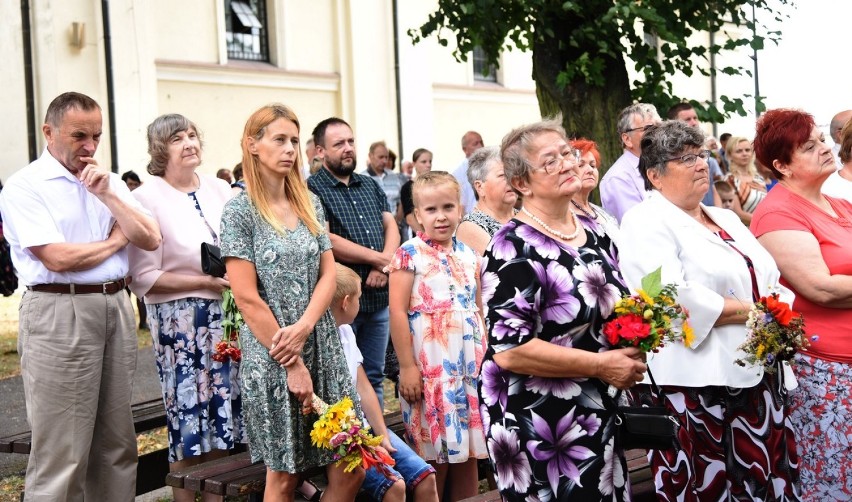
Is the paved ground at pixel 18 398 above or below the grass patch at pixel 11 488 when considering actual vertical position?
above

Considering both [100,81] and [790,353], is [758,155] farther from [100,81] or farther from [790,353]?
[100,81]

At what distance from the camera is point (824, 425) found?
484cm

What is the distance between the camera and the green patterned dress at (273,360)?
4.34 metres

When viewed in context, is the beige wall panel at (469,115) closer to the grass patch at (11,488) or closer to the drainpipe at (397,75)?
the drainpipe at (397,75)

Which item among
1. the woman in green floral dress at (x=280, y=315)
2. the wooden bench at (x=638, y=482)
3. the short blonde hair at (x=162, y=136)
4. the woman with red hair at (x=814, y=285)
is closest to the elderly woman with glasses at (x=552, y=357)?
the wooden bench at (x=638, y=482)

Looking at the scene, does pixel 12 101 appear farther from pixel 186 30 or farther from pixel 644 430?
pixel 644 430

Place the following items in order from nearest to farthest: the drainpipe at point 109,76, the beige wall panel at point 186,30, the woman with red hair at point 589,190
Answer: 1. the woman with red hair at point 589,190
2. the drainpipe at point 109,76
3. the beige wall panel at point 186,30

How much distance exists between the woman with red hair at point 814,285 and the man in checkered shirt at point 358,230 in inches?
99.9

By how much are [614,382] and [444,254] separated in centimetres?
210

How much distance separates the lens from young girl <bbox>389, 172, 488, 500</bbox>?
537 cm

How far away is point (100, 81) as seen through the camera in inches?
631

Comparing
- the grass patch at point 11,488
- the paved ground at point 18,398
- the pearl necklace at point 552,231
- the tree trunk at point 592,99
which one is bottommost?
the grass patch at point 11,488

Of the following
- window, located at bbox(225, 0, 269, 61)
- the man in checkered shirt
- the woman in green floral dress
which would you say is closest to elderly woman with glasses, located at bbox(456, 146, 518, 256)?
the man in checkered shirt

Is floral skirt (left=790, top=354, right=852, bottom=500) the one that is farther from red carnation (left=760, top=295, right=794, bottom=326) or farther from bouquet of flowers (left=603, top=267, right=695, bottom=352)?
bouquet of flowers (left=603, top=267, right=695, bottom=352)
